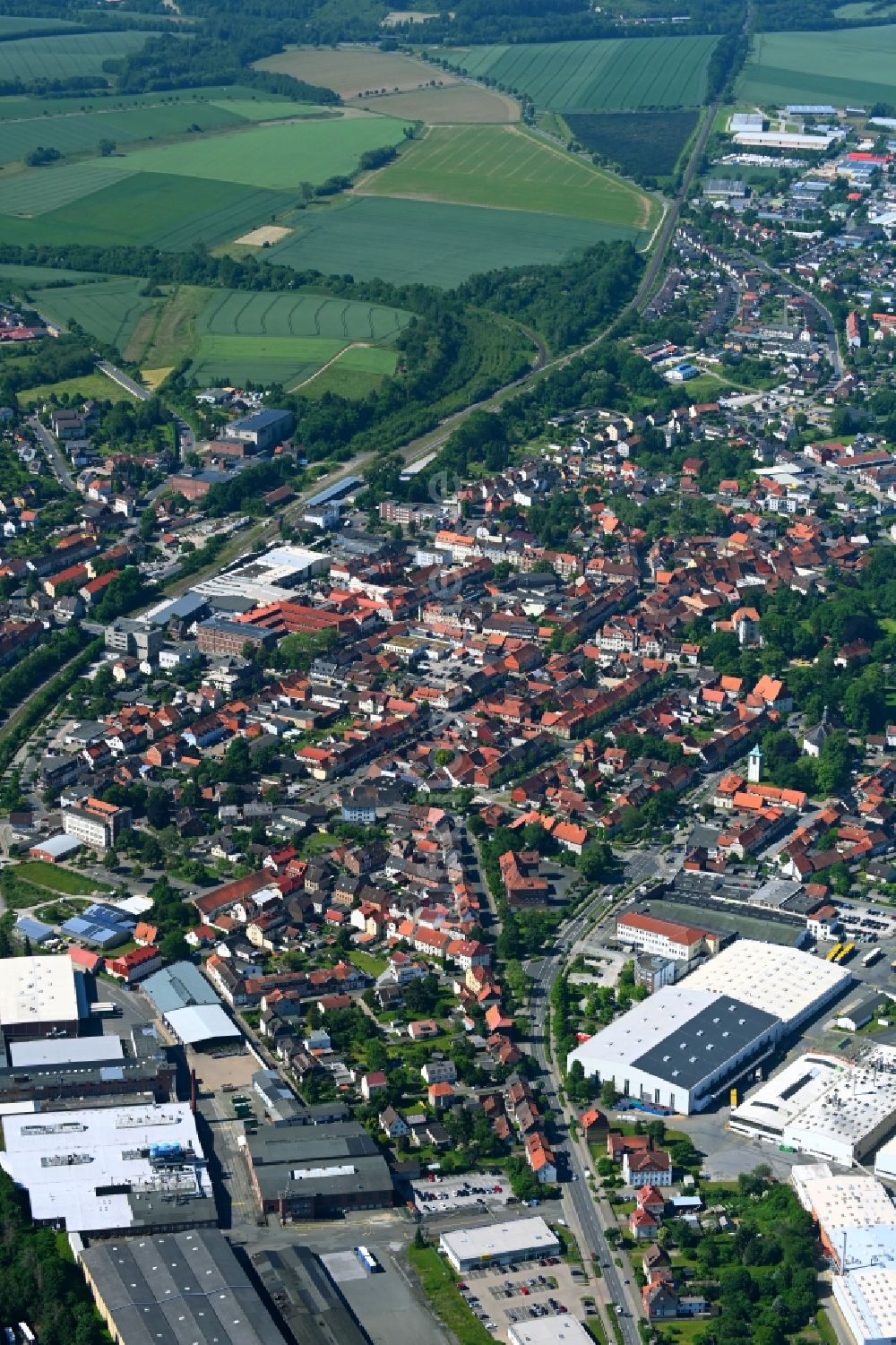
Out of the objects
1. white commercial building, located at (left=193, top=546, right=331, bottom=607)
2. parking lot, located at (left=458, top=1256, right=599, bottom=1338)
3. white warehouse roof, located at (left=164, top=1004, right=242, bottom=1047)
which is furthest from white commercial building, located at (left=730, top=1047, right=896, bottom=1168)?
white commercial building, located at (left=193, top=546, right=331, bottom=607)

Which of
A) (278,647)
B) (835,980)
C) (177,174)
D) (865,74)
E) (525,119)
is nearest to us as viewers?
(835,980)

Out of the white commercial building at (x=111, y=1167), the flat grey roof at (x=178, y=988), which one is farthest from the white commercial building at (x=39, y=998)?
the white commercial building at (x=111, y=1167)

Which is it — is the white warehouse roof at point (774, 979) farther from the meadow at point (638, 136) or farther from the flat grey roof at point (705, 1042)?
the meadow at point (638, 136)

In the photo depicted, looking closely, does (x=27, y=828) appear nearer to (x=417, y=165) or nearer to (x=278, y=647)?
(x=278, y=647)

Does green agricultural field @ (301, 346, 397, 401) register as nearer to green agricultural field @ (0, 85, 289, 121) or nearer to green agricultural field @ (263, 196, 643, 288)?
green agricultural field @ (263, 196, 643, 288)

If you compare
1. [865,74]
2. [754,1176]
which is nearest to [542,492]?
[754,1176]
